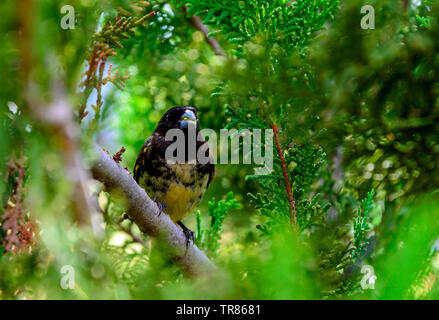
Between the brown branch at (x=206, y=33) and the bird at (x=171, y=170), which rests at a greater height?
the brown branch at (x=206, y=33)

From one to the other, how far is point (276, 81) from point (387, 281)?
96 centimetres

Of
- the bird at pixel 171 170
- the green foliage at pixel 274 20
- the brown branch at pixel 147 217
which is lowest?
the brown branch at pixel 147 217

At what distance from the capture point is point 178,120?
2.73m

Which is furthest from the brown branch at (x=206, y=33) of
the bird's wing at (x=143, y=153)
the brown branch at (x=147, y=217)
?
the brown branch at (x=147, y=217)

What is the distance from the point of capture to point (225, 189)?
2717 millimetres

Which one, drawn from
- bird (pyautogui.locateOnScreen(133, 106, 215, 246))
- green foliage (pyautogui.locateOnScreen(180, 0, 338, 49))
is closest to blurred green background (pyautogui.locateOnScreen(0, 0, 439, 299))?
green foliage (pyautogui.locateOnScreen(180, 0, 338, 49))

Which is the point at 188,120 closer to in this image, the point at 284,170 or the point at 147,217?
the point at 147,217

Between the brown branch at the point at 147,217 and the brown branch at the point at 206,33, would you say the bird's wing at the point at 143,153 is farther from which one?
the brown branch at the point at 147,217

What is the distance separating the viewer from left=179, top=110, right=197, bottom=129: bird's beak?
262 cm

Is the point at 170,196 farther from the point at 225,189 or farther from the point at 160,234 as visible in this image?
the point at 160,234

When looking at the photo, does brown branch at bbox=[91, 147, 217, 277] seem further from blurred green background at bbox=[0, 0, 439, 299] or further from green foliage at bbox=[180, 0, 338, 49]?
green foliage at bbox=[180, 0, 338, 49]

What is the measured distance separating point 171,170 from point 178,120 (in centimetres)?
A: 28

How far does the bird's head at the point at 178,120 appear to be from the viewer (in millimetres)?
2631

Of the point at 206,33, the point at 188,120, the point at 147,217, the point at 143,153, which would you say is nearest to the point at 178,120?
the point at 188,120
